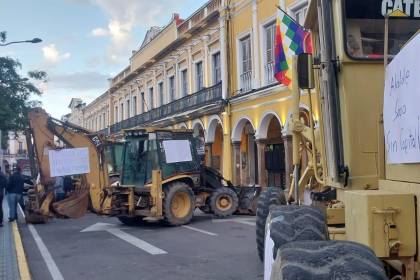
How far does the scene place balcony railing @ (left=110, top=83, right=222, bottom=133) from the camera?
28.0 meters

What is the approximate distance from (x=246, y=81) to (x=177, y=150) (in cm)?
987

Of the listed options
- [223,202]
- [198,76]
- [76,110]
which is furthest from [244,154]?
[76,110]

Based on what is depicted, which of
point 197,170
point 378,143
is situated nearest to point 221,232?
point 197,170

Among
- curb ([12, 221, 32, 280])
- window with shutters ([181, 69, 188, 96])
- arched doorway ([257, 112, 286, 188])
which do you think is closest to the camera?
curb ([12, 221, 32, 280])

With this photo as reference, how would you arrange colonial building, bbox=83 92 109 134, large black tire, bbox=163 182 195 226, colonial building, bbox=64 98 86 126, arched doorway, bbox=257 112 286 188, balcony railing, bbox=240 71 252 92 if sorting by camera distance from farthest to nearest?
colonial building, bbox=64 98 86 126 < colonial building, bbox=83 92 109 134 < balcony railing, bbox=240 71 252 92 < arched doorway, bbox=257 112 286 188 < large black tire, bbox=163 182 195 226

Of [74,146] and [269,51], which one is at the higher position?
[269,51]

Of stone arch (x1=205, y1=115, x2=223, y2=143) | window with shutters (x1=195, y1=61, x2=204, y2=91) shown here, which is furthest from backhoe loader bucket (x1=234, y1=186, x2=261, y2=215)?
window with shutters (x1=195, y1=61, x2=204, y2=91)

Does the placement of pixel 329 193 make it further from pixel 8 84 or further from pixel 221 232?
pixel 8 84

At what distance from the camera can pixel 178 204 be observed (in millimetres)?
15328

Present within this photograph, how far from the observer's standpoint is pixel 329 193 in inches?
189

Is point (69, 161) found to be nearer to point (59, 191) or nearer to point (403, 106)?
point (59, 191)

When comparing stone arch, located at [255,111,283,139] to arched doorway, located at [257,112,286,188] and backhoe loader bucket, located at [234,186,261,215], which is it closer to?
arched doorway, located at [257,112,286,188]

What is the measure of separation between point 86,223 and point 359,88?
13981 mm

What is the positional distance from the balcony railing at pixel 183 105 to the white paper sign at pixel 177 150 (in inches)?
441
